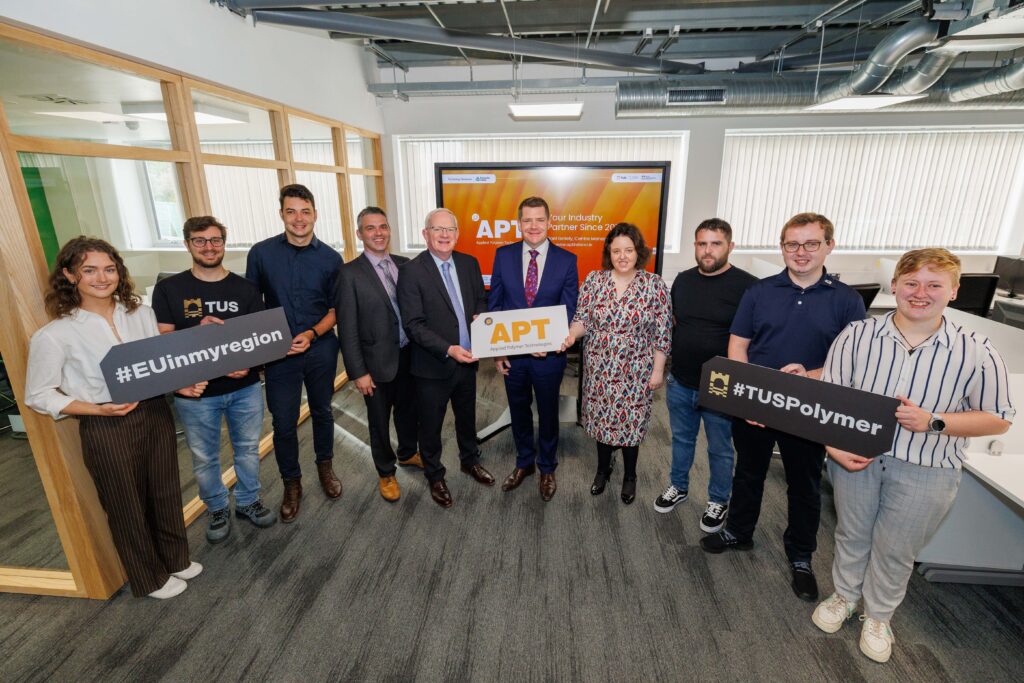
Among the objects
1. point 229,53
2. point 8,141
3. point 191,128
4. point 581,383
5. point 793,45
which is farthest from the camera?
point 793,45

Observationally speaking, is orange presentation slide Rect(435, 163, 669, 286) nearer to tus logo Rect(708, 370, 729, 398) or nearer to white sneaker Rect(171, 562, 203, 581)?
tus logo Rect(708, 370, 729, 398)

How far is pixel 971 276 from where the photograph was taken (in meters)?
4.56

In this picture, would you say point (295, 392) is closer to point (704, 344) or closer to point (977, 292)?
point (704, 344)

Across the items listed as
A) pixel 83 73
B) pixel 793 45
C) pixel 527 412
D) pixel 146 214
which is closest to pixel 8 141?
pixel 83 73

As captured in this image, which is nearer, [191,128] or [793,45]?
[191,128]

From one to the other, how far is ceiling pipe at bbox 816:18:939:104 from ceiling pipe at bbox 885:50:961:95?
196mm

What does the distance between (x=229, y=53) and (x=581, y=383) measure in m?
3.58

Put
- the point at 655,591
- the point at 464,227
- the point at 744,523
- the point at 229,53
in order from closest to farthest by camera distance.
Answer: the point at 655,591 → the point at 744,523 → the point at 229,53 → the point at 464,227

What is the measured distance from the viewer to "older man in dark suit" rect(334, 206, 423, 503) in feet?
8.51

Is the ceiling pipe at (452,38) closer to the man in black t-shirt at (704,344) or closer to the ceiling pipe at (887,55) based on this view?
the ceiling pipe at (887,55)

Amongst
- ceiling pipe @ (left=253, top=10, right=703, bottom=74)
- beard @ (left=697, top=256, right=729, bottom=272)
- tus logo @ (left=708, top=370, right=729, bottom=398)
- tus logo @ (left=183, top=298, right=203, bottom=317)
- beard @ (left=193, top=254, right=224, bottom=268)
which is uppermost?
ceiling pipe @ (left=253, top=10, right=703, bottom=74)

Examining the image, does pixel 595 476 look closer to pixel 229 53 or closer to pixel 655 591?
pixel 655 591

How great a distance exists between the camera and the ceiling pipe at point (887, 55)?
325 centimetres

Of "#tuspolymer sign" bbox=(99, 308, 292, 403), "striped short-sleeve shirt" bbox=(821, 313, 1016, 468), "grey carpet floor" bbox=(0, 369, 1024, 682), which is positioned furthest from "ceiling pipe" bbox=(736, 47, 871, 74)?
"#tuspolymer sign" bbox=(99, 308, 292, 403)
